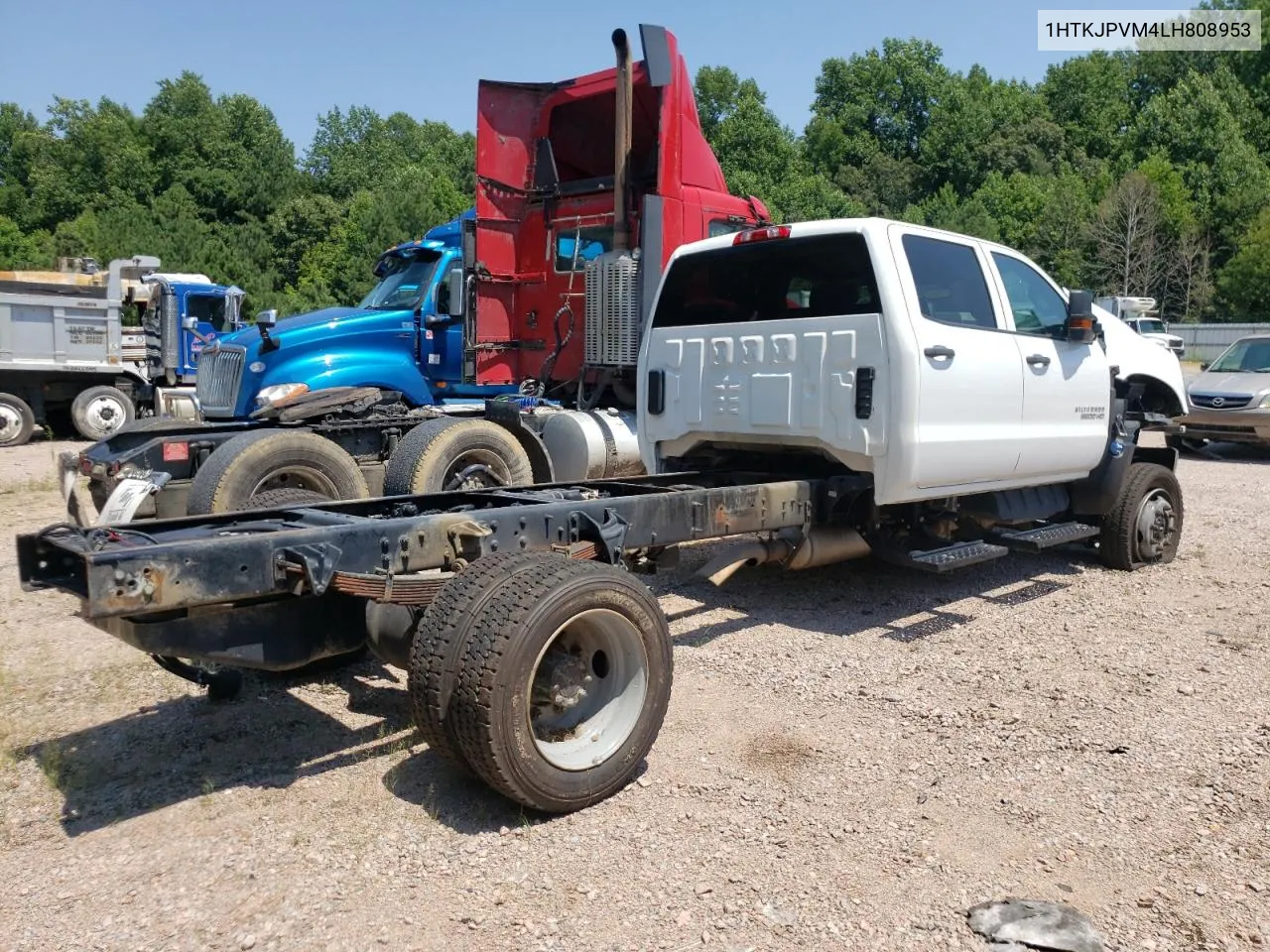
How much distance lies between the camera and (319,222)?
5153cm

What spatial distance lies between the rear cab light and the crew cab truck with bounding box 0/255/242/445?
1329cm

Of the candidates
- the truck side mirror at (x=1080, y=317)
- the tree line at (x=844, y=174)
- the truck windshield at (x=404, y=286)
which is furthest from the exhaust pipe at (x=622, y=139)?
the tree line at (x=844, y=174)

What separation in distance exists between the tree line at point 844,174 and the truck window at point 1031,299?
35.9 m

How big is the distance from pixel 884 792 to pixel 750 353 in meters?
2.78

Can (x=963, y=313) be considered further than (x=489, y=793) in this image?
Yes

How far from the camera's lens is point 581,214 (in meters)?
9.52

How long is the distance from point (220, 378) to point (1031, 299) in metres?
6.77

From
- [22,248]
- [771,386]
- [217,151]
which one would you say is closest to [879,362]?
[771,386]

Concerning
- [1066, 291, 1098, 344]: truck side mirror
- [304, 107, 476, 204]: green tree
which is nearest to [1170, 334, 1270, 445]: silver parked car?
[1066, 291, 1098, 344]: truck side mirror

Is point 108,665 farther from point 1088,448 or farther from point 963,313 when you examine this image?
point 1088,448

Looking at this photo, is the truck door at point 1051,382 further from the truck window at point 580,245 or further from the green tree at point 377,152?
the green tree at point 377,152

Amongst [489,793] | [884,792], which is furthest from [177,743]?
[884,792]

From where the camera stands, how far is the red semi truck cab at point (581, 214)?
8875 mm

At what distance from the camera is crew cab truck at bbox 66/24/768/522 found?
7926 mm
